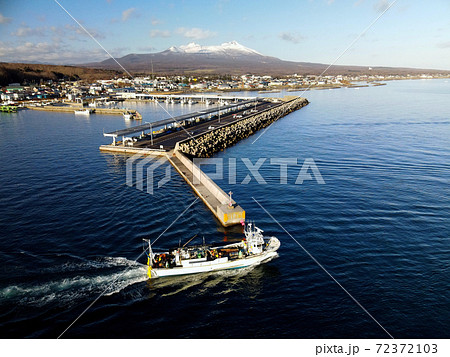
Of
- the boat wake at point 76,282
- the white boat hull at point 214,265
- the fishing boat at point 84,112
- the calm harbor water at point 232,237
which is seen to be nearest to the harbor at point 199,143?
the calm harbor water at point 232,237

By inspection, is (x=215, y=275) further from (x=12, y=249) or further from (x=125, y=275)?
(x=12, y=249)

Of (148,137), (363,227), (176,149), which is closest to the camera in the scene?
(363,227)

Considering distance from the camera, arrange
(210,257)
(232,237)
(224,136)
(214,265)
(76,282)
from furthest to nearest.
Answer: (224,136) < (232,237) < (210,257) < (214,265) < (76,282)

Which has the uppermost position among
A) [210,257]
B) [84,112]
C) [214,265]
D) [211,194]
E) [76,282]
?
[84,112]

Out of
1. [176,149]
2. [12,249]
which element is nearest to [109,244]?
[12,249]

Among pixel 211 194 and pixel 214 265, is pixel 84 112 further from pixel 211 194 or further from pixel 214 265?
pixel 214 265

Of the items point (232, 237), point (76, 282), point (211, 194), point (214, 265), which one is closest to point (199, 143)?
point (211, 194)

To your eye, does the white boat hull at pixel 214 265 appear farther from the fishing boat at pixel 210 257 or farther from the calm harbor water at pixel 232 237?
the calm harbor water at pixel 232 237
